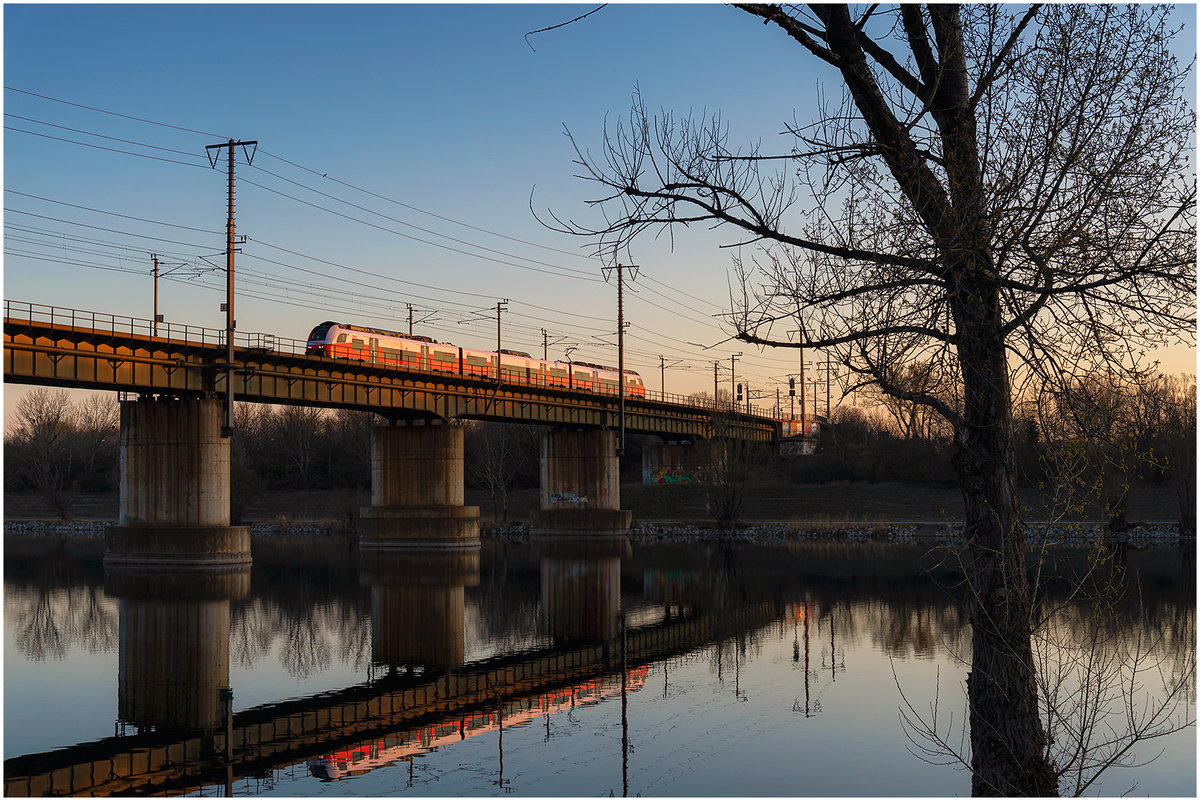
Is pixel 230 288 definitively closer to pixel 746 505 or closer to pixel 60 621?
pixel 60 621

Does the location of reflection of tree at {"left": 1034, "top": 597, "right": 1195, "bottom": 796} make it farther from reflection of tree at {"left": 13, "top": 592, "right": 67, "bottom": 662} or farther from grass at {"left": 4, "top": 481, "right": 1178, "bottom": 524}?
grass at {"left": 4, "top": 481, "right": 1178, "bottom": 524}

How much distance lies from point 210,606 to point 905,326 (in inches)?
1249

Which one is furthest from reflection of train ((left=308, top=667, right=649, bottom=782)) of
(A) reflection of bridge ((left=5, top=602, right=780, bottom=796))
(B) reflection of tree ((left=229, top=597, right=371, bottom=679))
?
(B) reflection of tree ((left=229, top=597, right=371, bottom=679))

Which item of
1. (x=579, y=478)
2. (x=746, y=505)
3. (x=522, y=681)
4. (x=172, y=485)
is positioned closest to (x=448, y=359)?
(x=579, y=478)

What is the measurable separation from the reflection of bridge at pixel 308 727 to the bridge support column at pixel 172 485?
30.3m

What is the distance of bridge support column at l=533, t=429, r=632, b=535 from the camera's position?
81.4 m

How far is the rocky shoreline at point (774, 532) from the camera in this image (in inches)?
2522

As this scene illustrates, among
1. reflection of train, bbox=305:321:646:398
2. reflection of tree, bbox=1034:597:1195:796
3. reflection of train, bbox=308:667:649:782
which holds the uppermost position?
reflection of train, bbox=305:321:646:398

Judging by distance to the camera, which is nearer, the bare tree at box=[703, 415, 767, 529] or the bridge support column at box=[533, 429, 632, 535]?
the bare tree at box=[703, 415, 767, 529]

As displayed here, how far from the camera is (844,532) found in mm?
73500

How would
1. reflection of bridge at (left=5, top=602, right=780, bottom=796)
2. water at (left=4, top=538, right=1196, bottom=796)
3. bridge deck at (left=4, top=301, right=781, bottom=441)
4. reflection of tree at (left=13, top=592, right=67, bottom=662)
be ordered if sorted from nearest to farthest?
reflection of bridge at (left=5, top=602, right=780, bottom=796), water at (left=4, top=538, right=1196, bottom=796), reflection of tree at (left=13, top=592, right=67, bottom=662), bridge deck at (left=4, top=301, right=781, bottom=441)

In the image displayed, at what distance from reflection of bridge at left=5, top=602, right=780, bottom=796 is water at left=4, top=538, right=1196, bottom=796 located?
73 mm

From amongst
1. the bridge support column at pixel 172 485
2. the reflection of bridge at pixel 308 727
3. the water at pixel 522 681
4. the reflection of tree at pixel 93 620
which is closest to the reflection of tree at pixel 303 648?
the water at pixel 522 681

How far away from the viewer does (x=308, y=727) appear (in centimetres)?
1845
